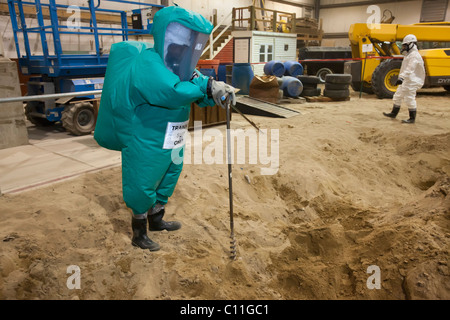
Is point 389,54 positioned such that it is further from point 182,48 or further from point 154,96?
point 154,96

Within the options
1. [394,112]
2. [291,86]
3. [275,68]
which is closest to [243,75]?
[291,86]

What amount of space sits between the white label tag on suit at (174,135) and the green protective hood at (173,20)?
50 cm

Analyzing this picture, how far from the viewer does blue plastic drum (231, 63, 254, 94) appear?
9492mm

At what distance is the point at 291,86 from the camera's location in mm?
9852

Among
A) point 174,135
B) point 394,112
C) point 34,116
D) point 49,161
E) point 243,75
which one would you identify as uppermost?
point 243,75

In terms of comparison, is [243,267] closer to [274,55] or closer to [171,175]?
[171,175]

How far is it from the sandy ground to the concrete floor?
30cm

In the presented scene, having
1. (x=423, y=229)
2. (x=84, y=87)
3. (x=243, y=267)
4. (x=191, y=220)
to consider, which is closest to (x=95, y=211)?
(x=191, y=220)

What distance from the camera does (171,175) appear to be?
8.92 feet

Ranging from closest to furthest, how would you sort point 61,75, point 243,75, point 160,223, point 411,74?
point 160,223
point 61,75
point 411,74
point 243,75

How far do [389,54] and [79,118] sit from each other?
31.0 feet

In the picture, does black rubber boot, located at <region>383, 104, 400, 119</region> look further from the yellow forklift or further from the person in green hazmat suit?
the person in green hazmat suit

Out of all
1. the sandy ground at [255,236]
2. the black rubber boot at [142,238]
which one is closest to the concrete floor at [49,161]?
the sandy ground at [255,236]

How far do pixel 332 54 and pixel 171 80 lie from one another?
14837 mm
